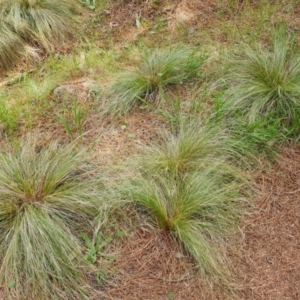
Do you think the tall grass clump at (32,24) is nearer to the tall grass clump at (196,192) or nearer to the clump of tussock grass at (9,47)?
the clump of tussock grass at (9,47)

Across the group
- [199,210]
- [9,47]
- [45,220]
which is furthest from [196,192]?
[9,47]

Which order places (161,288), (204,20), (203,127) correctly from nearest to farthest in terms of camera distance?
(161,288), (203,127), (204,20)

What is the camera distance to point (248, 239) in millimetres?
2344

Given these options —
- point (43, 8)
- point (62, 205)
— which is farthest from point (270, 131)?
point (43, 8)

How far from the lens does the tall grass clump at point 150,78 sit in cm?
312

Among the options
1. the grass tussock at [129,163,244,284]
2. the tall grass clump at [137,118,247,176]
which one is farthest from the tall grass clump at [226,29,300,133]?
the grass tussock at [129,163,244,284]

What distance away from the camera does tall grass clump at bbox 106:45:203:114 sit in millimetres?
3125

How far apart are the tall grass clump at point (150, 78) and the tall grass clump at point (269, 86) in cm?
37

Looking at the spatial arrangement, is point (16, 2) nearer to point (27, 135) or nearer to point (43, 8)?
point (43, 8)

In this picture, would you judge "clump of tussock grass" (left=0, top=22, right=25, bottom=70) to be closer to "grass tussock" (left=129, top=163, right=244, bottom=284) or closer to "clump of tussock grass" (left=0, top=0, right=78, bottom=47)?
"clump of tussock grass" (left=0, top=0, right=78, bottom=47)

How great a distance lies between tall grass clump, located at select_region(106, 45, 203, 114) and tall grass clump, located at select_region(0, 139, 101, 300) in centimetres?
64

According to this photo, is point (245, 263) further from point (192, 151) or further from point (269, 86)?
point (269, 86)

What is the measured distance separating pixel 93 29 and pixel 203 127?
218cm

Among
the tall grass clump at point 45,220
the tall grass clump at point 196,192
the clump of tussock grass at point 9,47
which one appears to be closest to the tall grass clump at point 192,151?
the tall grass clump at point 196,192
